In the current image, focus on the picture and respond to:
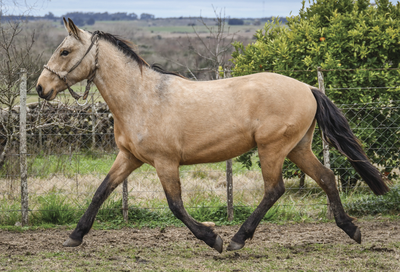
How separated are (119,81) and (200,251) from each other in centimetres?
201

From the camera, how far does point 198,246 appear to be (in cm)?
479

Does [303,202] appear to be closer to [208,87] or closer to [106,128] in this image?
[208,87]

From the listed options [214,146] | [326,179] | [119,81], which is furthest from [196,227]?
[119,81]

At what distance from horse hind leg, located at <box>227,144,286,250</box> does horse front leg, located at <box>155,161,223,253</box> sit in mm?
237

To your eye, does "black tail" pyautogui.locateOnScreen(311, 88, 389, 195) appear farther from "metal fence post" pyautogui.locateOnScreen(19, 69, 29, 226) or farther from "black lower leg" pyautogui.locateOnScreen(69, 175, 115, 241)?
"metal fence post" pyautogui.locateOnScreen(19, 69, 29, 226)

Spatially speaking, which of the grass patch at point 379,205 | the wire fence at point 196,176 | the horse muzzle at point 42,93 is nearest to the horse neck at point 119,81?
the horse muzzle at point 42,93

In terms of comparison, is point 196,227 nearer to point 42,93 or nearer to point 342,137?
point 342,137

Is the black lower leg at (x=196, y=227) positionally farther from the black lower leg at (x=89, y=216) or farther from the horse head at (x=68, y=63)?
the horse head at (x=68, y=63)

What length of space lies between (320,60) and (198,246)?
10.9ft

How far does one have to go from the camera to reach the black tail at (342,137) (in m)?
4.58

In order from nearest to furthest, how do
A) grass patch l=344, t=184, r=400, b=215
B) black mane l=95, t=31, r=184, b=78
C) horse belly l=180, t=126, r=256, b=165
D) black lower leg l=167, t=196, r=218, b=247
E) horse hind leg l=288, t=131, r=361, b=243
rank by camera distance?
black lower leg l=167, t=196, r=218, b=247 < horse belly l=180, t=126, r=256, b=165 < black mane l=95, t=31, r=184, b=78 < horse hind leg l=288, t=131, r=361, b=243 < grass patch l=344, t=184, r=400, b=215

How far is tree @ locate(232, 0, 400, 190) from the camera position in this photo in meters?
6.01

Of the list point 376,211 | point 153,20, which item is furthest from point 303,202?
point 153,20

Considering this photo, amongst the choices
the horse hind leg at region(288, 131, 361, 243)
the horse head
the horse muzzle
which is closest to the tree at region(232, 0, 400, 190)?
the horse hind leg at region(288, 131, 361, 243)
